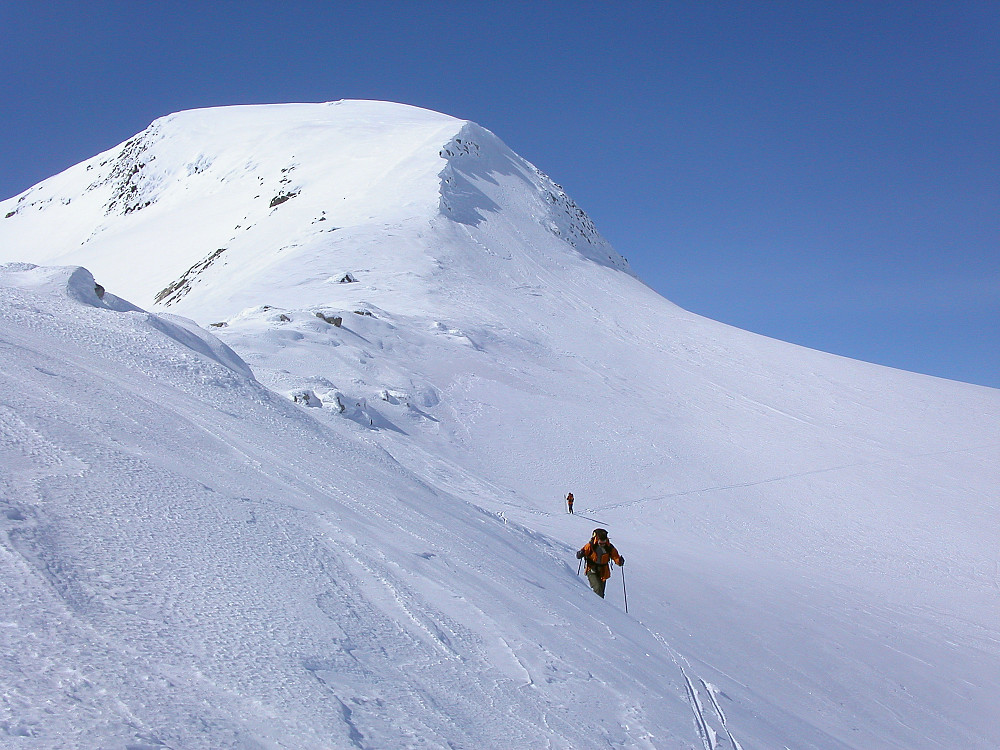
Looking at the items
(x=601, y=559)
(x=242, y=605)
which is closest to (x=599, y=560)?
(x=601, y=559)

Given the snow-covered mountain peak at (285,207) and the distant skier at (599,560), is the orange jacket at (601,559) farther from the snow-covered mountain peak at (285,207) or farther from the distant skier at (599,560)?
the snow-covered mountain peak at (285,207)

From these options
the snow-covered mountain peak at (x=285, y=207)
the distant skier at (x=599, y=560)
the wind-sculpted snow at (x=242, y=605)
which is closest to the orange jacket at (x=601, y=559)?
the distant skier at (x=599, y=560)

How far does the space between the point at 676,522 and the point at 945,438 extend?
674 inches

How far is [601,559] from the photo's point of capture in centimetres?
817

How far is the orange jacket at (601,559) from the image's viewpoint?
8094 mm

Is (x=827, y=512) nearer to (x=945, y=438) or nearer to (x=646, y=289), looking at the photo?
(x=945, y=438)

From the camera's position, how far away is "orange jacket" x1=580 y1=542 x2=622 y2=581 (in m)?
8.09

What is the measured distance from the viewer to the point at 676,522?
59.0 ft

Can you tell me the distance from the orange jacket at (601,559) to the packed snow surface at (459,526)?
34cm

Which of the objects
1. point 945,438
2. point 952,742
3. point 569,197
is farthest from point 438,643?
point 569,197

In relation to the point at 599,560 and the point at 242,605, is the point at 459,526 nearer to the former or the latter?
the point at 599,560

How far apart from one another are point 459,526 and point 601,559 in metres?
1.88

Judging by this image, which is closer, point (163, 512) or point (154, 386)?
point (163, 512)

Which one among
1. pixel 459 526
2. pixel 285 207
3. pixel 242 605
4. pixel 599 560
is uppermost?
pixel 285 207
